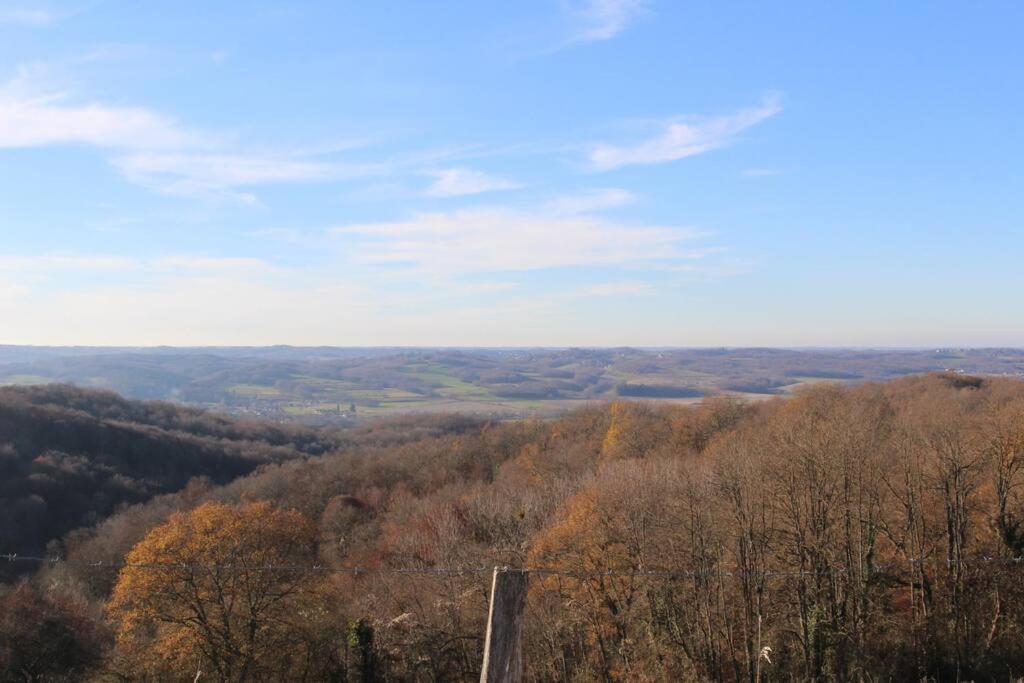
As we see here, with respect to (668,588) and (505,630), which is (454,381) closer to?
(668,588)

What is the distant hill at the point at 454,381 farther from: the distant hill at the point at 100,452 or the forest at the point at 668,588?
the forest at the point at 668,588

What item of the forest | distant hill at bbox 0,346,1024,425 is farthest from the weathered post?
distant hill at bbox 0,346,1024,425

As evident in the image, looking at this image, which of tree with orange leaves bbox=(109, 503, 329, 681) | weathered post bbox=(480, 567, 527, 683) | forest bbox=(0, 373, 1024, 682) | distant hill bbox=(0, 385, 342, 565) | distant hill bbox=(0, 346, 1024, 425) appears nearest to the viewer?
weathered post bbox=(480, 567, 527, 683)

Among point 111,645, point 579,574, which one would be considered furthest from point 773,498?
point 111,645

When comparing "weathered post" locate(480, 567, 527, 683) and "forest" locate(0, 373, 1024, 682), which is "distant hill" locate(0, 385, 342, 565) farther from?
"weathered post" locate(480, 567, 527, 683)

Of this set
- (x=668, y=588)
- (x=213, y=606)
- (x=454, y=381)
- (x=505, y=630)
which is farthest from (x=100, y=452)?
(x=454, y=381)

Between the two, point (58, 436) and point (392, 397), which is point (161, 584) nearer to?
point (58, 436)
